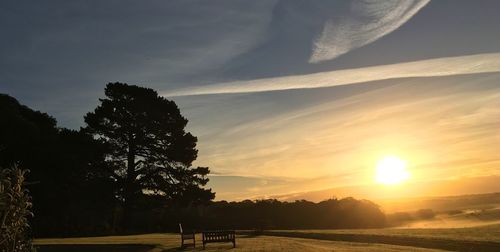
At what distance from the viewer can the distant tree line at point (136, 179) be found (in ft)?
155

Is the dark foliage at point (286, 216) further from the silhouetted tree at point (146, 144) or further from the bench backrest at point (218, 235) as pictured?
the bench backrest at point (218, 235)

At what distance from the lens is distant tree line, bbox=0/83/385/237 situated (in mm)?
47241

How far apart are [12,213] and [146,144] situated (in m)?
41.1

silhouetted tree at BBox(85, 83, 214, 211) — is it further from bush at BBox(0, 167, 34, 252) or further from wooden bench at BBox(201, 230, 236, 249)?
bush at BBox(0, 167, 34, 252)

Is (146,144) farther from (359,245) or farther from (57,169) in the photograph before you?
(359,245)

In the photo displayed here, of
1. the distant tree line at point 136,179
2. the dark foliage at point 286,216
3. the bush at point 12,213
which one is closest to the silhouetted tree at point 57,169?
the distant tree line at point 136,179

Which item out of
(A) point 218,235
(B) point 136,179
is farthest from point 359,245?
(B) point 136,179

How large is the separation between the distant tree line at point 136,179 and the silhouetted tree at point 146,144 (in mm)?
99

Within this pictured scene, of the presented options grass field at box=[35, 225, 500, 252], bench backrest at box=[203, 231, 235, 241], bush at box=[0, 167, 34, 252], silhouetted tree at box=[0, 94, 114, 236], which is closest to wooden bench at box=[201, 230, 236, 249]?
bench backrest at box=[203, 231, 235, 241]

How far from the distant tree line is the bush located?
36.9 m

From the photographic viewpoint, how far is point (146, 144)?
1989 inches

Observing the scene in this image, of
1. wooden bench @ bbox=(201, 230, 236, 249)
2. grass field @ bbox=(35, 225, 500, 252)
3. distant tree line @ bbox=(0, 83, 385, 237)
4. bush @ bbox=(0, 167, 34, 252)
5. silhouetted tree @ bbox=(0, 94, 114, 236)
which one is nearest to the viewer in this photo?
bush @ bbox=(0, 167, 34, 252)

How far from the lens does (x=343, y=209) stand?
5238 centimetres

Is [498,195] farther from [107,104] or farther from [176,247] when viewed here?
[176,247]
